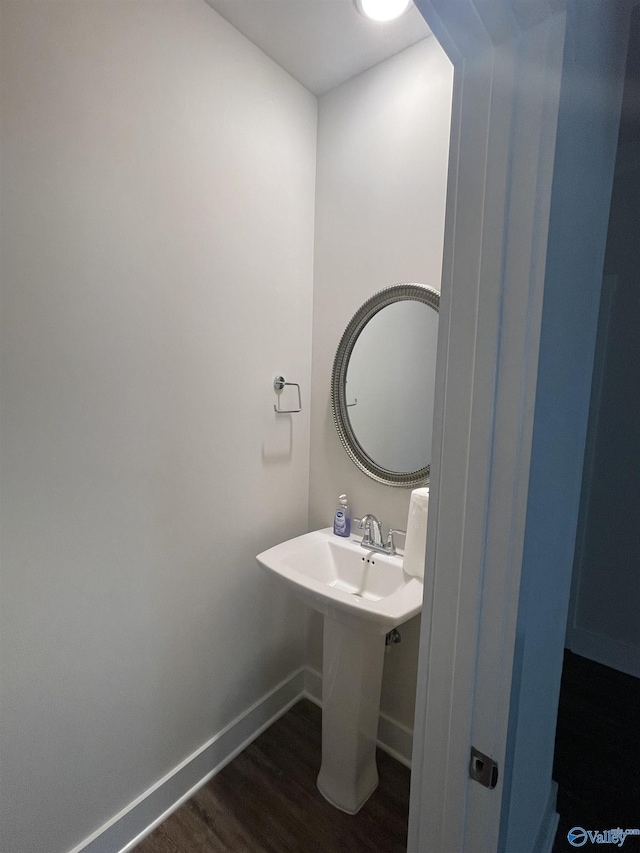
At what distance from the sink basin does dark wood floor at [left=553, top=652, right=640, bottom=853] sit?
36.3 inches

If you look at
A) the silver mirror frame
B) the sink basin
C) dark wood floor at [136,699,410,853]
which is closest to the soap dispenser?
the sink basin

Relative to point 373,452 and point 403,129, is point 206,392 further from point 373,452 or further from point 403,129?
point 403,129

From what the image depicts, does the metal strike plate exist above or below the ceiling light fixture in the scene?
below

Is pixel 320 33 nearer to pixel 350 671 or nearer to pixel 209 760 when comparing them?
pixel 350 671

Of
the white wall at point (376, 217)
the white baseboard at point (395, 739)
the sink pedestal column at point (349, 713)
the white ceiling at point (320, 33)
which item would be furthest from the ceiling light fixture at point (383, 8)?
the white baseboard at point (395, 739)

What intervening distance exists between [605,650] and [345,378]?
2.04 m

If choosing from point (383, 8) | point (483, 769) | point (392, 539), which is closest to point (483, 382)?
point (483, 769)

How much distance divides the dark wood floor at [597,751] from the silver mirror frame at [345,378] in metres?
1.22

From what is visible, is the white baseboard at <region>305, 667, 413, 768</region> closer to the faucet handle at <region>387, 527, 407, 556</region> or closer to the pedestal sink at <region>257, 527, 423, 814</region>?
the pedestal sink at <region>257, 527, 423, 814</region>

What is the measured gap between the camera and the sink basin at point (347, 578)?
1.20 m

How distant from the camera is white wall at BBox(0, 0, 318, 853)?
3.41 feet

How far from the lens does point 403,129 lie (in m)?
1.50

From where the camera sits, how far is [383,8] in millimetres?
1280

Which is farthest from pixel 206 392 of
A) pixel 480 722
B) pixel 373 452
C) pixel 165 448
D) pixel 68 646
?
pixel 480 722
